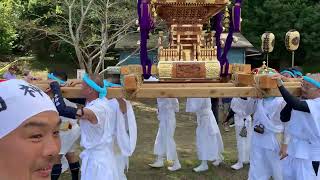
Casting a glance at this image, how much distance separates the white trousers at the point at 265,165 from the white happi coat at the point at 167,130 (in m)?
1.77

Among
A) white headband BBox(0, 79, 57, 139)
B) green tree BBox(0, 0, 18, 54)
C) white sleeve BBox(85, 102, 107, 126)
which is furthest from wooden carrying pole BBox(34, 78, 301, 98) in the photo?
green tree BBox(0, 0, 18, 54)

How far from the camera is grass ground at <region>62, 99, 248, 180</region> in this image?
20.9 feet

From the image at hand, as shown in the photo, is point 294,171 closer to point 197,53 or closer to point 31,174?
point 197,53

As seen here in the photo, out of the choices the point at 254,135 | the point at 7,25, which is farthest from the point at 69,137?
the point at 7,25

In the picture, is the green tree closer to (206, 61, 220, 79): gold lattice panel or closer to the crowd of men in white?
the crowd of men in white

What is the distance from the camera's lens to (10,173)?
4.00ft

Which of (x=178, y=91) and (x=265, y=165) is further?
(x=265, y=165)

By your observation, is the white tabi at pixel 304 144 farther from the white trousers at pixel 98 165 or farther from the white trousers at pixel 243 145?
the white trousers at pixel 243 145

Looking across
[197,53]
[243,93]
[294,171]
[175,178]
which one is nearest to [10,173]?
[243,93]

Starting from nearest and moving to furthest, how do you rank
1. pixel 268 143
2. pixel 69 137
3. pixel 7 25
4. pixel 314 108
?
1. pixel 314 108
2. pixel 268 143
3. pixel 69 137
4. pixel 7 25

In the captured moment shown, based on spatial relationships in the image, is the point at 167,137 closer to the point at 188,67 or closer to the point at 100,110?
the point at 188,67

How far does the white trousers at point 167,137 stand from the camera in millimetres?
6672

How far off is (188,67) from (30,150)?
3645 millimetres

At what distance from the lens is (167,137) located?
672 centimetres
